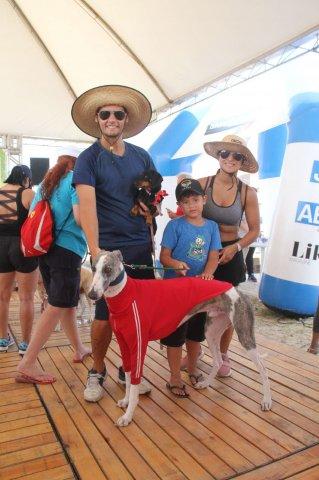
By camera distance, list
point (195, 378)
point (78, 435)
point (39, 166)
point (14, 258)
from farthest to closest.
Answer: point (39, 166)
point (14, 258)
point (195, 378)
point (78, 435)

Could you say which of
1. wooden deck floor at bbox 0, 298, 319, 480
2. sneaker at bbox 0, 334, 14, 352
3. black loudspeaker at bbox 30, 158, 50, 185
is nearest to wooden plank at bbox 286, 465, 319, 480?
wooden deck floor at bbox 0, 298, 319, 480

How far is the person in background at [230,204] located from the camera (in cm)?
243

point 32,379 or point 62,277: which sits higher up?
point 62,277

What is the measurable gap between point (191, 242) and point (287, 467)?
1.23 meters

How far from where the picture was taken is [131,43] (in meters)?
5.58

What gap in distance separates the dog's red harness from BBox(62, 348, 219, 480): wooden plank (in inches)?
10.4

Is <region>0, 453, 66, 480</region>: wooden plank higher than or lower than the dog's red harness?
lower

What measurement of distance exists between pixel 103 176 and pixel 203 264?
0.81 meters

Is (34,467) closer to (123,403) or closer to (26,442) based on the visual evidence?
(26,442)

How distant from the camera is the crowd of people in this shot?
215 cm

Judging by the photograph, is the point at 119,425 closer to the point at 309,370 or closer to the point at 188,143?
the point at 309,370

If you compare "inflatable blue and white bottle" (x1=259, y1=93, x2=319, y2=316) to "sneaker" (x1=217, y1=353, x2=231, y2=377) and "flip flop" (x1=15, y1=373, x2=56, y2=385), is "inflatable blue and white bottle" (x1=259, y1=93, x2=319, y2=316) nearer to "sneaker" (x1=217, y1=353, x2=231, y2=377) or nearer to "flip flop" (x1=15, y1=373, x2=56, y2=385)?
"sneaker" (x1=217, y1=353, x2=231, y2=377)

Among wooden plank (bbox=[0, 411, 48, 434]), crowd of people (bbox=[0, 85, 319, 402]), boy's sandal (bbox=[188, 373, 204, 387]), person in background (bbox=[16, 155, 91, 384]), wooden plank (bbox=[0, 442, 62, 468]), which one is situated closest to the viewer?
wooden plank (bbox=[0, 442, 62, 468])

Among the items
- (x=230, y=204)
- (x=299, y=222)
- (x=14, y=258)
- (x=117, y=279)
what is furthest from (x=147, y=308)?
→ (x=299, y=222)
